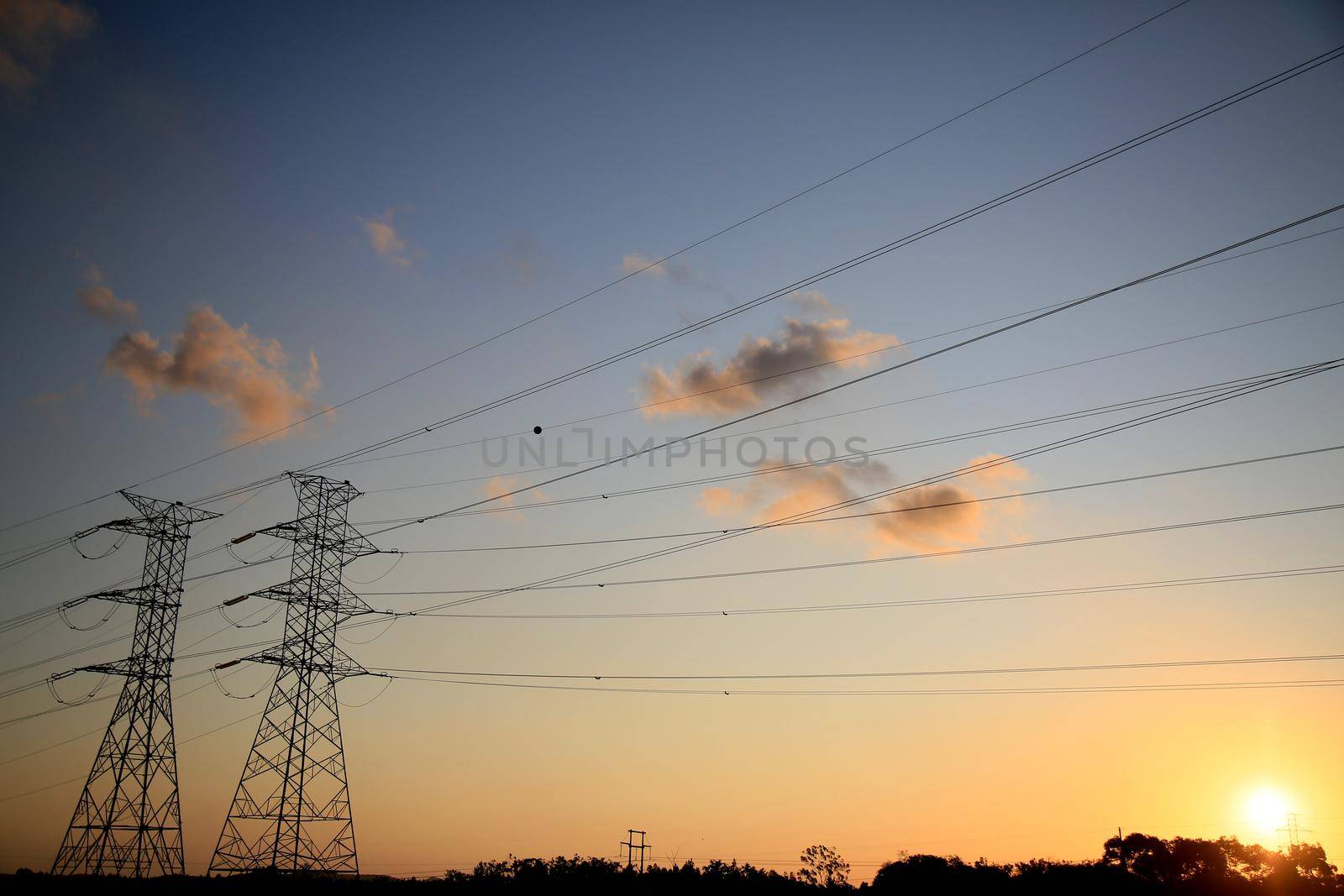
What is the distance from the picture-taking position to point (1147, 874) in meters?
96.4

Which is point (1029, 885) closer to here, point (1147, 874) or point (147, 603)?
point (1147, 874)

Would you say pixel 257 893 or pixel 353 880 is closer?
pixel 257 893

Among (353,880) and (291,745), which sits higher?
(291,745)

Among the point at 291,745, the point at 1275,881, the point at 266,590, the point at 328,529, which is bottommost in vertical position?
the point at 1275,881

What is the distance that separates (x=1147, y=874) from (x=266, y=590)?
95.2 metres

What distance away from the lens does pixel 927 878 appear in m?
85.1

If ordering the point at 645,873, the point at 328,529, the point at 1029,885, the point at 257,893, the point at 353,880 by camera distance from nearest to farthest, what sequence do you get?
the point at 257,893
the point at 353,880
the point at 328,529
the point at 645,873
the point at 1029,885

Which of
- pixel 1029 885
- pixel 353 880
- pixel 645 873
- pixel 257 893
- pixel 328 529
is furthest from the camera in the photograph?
pixel 1029 885

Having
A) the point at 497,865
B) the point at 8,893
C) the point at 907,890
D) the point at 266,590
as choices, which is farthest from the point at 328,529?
the point at 907,890

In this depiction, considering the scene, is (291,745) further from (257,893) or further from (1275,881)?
(1275,881)

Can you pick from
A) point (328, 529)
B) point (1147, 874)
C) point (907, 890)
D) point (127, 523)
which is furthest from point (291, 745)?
point (1147, 874)

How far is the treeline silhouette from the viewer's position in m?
46.5

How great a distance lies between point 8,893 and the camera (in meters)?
45.8

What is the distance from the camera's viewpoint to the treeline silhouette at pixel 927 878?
46469mm
